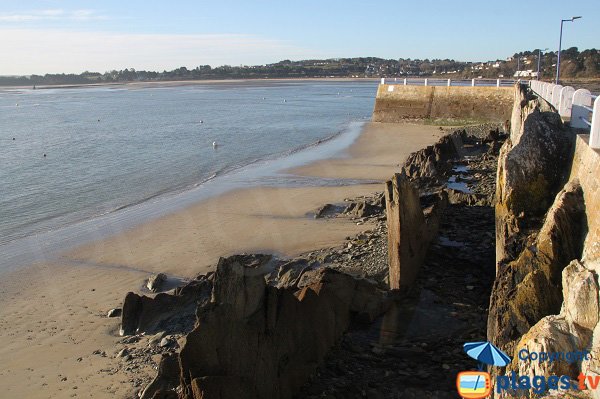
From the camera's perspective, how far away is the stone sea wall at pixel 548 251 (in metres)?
4.91

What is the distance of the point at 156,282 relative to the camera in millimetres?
11688

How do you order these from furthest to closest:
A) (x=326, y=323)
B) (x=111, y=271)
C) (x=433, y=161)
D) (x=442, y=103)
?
(x=442, y=103) < (x=433, y=161) < (x=111, y=271) < (x=326, y=323)

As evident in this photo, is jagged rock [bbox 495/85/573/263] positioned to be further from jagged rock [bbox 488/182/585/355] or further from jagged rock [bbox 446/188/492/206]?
jagged rock [bbox 446/188/492/206]

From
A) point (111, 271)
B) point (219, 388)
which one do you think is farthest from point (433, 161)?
point (219, 388)

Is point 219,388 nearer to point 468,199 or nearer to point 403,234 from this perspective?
point 403,234

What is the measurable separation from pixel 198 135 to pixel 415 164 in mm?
24573

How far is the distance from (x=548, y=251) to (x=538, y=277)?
477 mm

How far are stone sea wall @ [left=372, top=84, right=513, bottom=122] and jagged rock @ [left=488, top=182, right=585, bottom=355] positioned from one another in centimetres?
3057

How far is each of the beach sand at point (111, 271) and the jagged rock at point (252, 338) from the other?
8.34ft

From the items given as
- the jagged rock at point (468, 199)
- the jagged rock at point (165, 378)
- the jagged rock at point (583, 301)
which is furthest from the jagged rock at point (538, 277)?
the jagged rock at point (468, 199)

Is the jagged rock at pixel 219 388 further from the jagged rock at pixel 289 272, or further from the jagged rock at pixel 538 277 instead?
the jagged rock at pixel 289 272

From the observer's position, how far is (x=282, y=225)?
611 inches

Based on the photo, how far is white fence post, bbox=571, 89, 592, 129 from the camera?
36.3 ft

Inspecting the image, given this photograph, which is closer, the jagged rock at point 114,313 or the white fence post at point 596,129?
the white fence post at point 596,129
